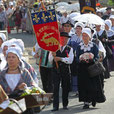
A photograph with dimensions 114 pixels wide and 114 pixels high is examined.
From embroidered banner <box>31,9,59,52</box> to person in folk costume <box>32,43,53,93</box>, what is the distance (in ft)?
5.31

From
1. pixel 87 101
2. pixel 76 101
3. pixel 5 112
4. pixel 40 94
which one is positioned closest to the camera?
pixel 5 112

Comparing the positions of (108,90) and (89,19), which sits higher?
(89,19)

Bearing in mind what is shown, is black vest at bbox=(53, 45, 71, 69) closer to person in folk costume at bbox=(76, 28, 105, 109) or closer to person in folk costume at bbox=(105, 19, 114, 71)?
person in folk costume at bbox=(76, 28, 105, 109)

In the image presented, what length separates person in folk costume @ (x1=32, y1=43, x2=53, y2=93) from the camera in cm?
1266

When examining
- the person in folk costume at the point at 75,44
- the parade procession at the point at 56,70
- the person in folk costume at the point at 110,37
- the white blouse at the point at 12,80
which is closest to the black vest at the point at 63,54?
the parade procession at the point at 56,70

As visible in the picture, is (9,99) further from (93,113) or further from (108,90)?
(108,90)

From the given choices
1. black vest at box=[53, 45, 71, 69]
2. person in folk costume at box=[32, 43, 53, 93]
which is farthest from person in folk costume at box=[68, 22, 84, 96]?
black vest at box=[53, 45, 71, 69]

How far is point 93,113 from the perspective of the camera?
37.6ft

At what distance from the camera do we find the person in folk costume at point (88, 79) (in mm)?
12109

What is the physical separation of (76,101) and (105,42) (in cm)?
330

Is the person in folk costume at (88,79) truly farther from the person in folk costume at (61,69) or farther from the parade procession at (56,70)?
the person in folk costume at (61,69)

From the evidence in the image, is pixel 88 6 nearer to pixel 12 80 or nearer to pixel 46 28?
pixel 46 28

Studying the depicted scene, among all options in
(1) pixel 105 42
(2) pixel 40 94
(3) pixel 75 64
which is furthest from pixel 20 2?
(2) pixel 40 94

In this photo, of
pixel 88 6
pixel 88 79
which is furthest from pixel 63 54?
pixel 88 6
